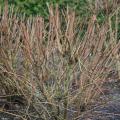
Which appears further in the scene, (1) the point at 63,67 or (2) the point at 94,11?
(2) the point at 94,11

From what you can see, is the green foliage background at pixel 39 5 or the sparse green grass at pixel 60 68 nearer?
the sparse green grass at pixel 60 68

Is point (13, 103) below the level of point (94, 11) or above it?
below

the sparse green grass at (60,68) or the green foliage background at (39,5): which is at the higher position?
the sparse green grass at (60,68)

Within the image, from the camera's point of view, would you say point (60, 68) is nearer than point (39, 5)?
Yes

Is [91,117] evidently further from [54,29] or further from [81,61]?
[54,29]

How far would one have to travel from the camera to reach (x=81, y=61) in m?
4.00

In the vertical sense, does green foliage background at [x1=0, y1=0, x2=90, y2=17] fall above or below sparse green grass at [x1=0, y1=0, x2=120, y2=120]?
below

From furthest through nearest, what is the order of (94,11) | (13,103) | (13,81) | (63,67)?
(94,11) < (13,103) < (13,81) < (63,67)

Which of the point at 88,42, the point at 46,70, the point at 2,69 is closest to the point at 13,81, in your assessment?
the point at 2,69

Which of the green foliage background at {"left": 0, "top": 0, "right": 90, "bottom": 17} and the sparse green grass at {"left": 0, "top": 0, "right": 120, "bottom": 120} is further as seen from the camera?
the green foliage background at {"left": 0, "top": 0, "right": 90, "bottom": 17}

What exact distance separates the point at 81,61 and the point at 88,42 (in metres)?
0.18

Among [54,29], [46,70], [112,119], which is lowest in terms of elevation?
[112,119]

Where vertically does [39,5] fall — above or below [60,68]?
below

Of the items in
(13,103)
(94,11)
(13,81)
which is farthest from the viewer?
(94,11)
